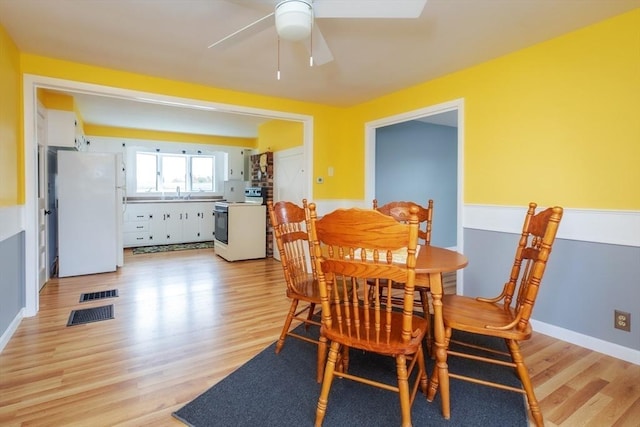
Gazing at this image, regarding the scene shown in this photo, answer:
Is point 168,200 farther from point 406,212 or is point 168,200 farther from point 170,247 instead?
point 406,212

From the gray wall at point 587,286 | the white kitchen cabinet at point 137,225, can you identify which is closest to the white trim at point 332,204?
the gray wall at point 587,286

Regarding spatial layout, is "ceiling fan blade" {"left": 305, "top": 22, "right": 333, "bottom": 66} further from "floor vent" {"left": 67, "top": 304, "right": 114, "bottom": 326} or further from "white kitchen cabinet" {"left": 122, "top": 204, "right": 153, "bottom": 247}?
"white kitchen cabinet" {"left": 122, "top": 204, "right": 153, "bottom": 247}

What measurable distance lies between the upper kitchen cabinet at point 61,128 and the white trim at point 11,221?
5.63 ft

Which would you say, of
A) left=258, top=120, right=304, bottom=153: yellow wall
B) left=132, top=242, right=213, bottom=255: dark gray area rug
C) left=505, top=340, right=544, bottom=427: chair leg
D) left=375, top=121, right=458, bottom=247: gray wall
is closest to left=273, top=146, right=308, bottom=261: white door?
left=258, top=120, right=304, bottom=153: yellow wall

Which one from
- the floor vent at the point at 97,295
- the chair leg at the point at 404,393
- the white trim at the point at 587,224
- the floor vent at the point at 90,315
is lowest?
the floor vent at the point at 90,315

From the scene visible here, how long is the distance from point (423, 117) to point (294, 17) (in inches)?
95.4

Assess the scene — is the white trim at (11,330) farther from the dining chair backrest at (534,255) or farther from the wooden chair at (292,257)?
the dining chair backrest at (534,255)

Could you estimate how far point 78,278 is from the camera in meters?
4.22

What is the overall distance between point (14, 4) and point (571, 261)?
4254 millimetres

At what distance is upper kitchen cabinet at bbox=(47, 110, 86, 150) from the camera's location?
4152 mm

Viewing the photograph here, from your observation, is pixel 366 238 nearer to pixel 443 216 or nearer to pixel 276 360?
pixel 276 360

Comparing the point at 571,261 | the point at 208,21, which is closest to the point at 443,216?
the point at 571,261

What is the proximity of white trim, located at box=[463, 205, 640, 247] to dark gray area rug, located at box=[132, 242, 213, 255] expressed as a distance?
5304 mm

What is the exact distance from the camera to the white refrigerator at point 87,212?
419cm
